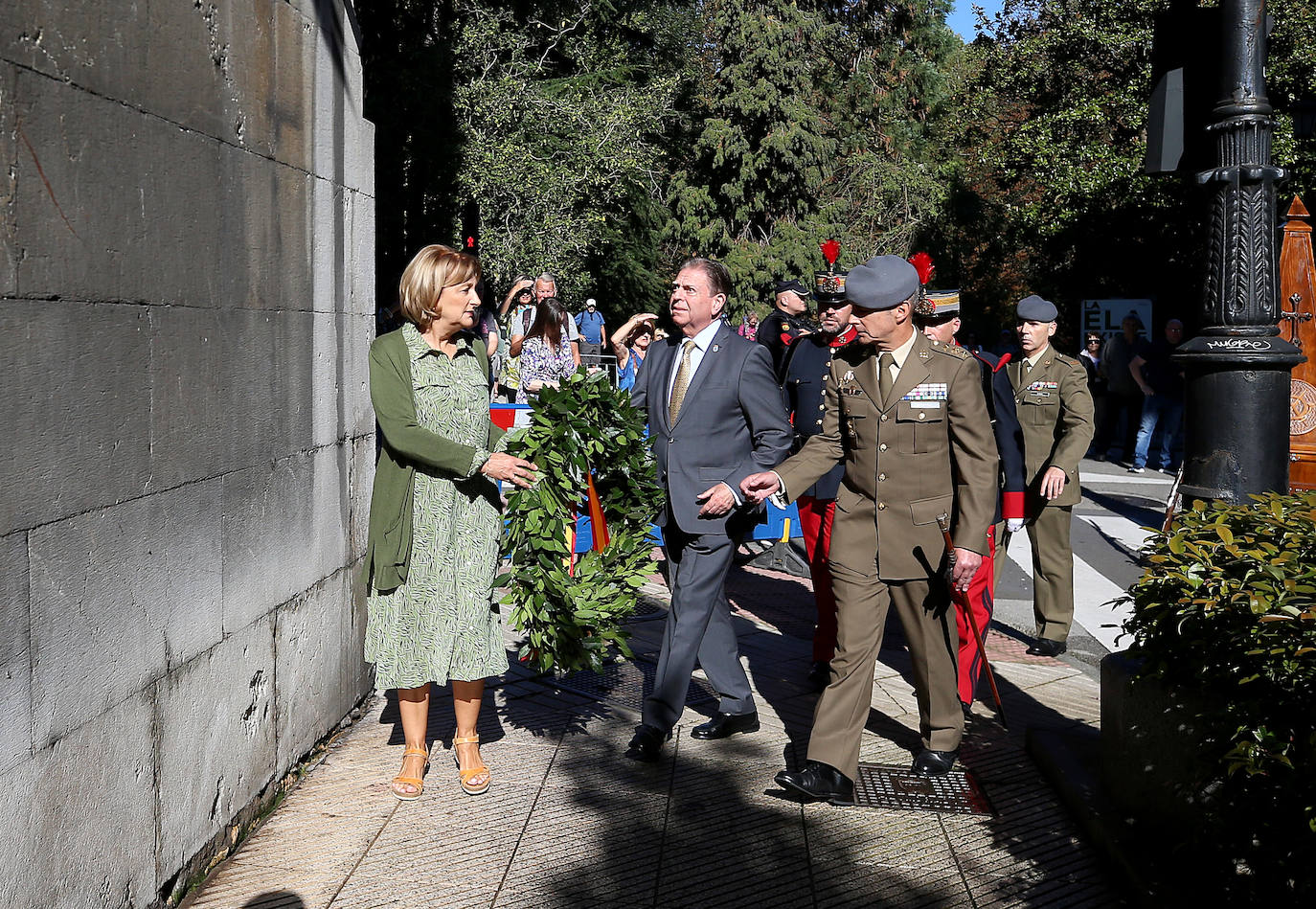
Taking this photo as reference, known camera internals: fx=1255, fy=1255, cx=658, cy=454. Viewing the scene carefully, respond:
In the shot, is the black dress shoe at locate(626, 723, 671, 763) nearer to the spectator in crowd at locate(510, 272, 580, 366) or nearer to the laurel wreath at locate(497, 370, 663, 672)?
the laurel wreath at locate(497, 370, 663, 672)

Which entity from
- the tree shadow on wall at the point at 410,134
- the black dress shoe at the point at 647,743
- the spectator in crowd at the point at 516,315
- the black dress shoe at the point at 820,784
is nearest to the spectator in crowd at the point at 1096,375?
the spectator in crowd at the point at 516,315

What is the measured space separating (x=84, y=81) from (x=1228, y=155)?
385 cm

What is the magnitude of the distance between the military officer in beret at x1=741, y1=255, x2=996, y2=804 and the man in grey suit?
34 centimetres

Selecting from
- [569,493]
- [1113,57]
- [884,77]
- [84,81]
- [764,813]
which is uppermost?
[884,77]

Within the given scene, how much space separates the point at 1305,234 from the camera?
10.7 metres

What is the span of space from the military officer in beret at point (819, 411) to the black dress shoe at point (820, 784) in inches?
66.6

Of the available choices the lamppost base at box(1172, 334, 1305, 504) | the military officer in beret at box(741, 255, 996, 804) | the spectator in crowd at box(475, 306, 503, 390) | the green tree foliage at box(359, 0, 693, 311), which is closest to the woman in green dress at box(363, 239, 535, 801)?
the military officer in beret at box(741, 255, 996, 804)

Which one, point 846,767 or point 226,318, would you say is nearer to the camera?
point 226,318

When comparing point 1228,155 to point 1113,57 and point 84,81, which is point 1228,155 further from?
point 1113,57

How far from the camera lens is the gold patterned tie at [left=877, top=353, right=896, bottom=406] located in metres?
5.00

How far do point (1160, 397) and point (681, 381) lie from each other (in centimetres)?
1407

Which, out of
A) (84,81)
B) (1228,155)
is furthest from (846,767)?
(84,81)

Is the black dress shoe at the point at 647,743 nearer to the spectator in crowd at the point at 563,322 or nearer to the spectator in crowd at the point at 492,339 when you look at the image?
the spectator in crowd at the point at 563,322

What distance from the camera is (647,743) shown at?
5227mm
